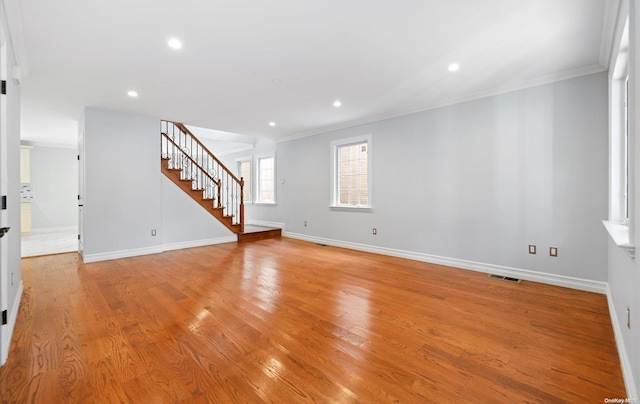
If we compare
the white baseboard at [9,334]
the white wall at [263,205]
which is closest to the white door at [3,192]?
the white baseboard at [9,334]

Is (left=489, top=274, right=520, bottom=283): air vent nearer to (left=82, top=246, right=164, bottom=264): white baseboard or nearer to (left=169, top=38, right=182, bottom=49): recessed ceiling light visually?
(left=169, top=38, right=182, bottom=49): recessed ceiling light

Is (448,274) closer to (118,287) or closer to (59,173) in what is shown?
(118,287)

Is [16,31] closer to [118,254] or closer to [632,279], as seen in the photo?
[118,254]

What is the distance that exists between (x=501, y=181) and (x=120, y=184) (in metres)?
5.91

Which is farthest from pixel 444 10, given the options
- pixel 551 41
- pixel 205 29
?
pixel 205 29

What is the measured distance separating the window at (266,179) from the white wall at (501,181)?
2969mm

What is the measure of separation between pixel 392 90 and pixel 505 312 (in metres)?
2.91

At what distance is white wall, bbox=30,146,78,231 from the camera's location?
24.8ft

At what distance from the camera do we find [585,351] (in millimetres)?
1942

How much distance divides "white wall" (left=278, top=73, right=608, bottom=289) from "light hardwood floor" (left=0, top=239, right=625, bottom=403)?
56 cm

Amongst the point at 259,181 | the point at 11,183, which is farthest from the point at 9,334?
the point at 259,181

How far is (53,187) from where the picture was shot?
25.6ft

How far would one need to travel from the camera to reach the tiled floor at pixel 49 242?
5.25 metres

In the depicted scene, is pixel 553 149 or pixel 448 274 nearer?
pixel 553 149
